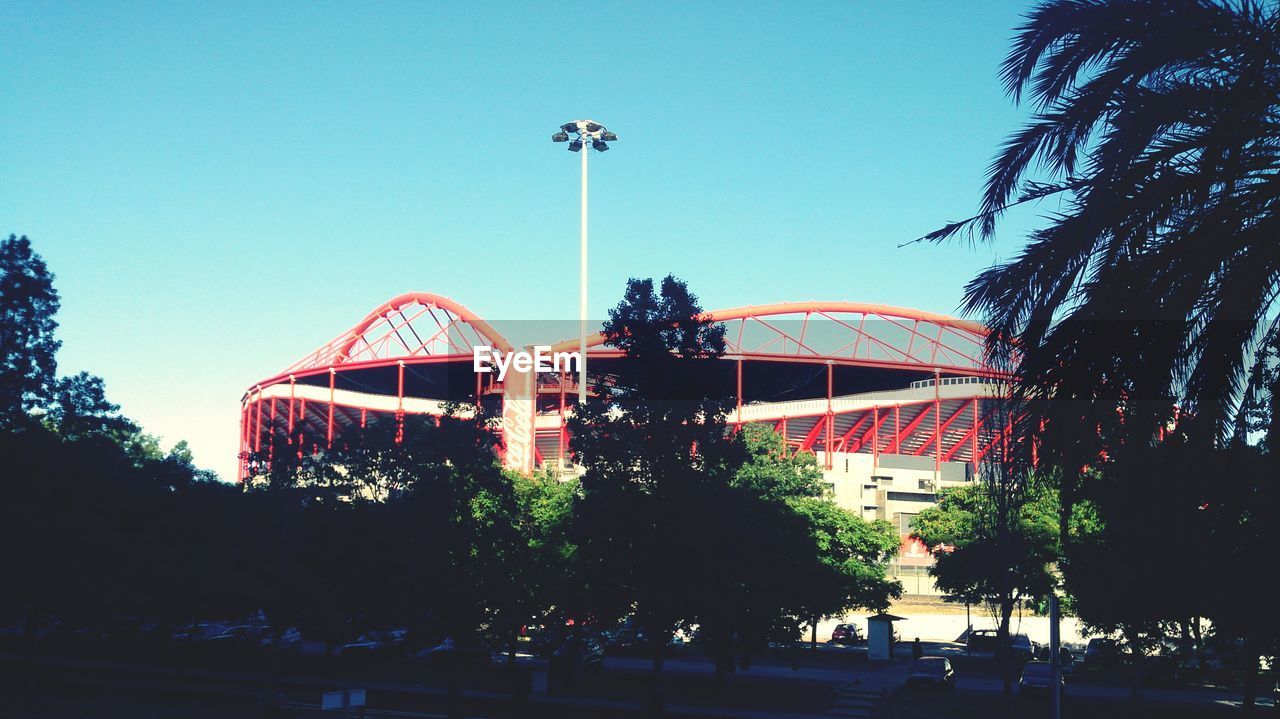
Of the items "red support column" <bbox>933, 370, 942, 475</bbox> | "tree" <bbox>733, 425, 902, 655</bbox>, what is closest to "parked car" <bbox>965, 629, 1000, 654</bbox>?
"tree" <bbox>733, 425, 902, 655</bbox>

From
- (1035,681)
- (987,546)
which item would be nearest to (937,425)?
(987,546)

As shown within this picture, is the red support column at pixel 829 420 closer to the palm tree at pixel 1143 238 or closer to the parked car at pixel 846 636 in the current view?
the parked car at pixel 846 636

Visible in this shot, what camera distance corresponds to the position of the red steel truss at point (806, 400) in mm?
81188

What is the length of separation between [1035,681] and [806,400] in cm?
5147

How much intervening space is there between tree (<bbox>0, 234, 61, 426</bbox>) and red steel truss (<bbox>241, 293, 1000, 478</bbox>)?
44.0 m

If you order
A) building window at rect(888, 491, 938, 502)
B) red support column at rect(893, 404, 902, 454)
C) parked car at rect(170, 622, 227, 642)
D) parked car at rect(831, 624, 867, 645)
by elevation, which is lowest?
parked car at rect(831, 624, 867, 645)

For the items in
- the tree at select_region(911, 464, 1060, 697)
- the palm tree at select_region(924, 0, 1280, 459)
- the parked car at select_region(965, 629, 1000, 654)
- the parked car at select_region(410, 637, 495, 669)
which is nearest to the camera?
the palm tree at select_region(924, 0, 1280, 459)

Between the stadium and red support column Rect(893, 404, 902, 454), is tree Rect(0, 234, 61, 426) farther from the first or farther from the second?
red support column Rect(893, 404, 902, 454)

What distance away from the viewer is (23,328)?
3080 cm

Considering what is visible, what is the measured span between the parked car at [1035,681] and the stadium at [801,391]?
35.2m

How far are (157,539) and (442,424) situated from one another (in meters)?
10.4

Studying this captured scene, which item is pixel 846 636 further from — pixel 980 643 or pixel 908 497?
pixel 908 497

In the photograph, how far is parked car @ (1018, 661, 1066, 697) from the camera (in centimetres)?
3553

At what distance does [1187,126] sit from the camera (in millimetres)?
8867
